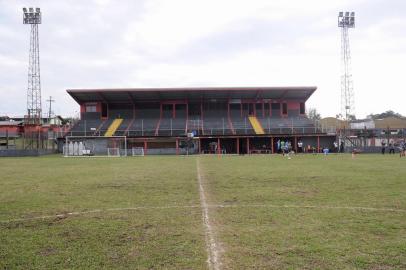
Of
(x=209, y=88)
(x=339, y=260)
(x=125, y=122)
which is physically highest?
(x=209, y=88)

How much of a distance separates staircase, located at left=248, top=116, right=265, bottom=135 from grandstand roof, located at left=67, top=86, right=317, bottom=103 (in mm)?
3515

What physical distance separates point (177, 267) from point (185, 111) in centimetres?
6232

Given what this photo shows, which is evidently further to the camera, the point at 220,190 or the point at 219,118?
the point at 219,118

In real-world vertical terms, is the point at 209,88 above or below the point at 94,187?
above

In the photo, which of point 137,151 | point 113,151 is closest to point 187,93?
point 137,151

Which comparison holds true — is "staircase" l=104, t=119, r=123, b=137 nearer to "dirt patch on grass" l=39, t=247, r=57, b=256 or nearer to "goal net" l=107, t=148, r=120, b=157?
"goal net" l=107, t=148, r=120, b=157

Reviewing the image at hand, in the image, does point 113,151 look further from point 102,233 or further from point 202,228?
point 202,228

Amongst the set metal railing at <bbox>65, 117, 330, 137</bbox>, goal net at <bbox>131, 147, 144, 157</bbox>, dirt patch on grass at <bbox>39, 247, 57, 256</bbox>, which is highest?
metal railing at <bbox>65, 117, 330, 137</bbox>

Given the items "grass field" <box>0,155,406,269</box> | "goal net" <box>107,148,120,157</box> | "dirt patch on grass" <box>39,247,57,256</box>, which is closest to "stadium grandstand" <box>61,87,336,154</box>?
"goal net" <box>107,148,120,157</box>

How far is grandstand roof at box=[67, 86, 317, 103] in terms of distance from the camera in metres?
63.4

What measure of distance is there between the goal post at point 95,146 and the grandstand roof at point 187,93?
30.6 feet

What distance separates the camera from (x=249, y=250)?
637 cm

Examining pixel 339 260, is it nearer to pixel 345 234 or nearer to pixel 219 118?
pixel 345 234

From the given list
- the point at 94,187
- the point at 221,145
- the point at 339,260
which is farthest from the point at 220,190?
the point at 221,145
